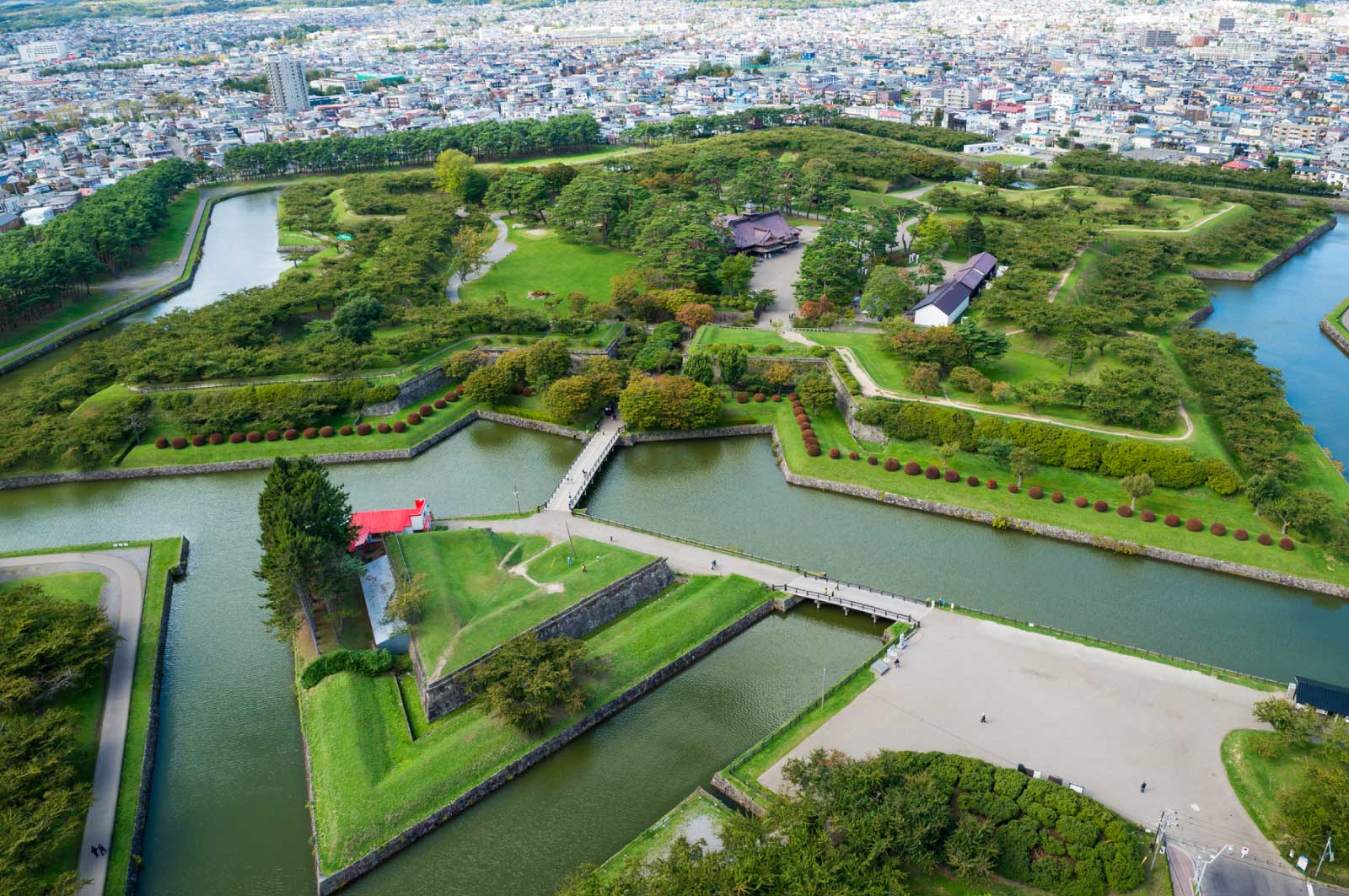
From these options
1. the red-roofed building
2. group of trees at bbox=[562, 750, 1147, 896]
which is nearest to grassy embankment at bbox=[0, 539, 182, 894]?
the red-roofed building

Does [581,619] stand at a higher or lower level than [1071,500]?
lower

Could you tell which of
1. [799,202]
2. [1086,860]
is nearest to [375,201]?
[799,202]

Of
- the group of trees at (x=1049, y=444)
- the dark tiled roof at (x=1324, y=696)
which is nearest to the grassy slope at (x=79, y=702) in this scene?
the group of trees at (x=1049, y=444)

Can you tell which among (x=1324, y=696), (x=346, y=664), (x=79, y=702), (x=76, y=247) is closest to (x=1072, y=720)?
(x=1324, y=696)

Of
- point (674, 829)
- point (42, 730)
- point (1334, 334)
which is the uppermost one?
point (42, 730)

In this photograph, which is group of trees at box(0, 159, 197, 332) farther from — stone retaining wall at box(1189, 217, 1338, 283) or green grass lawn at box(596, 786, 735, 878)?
stone retaining wall at box(1189, 217, 1338, 283)

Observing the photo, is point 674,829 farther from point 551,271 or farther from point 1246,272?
point 1246,272
